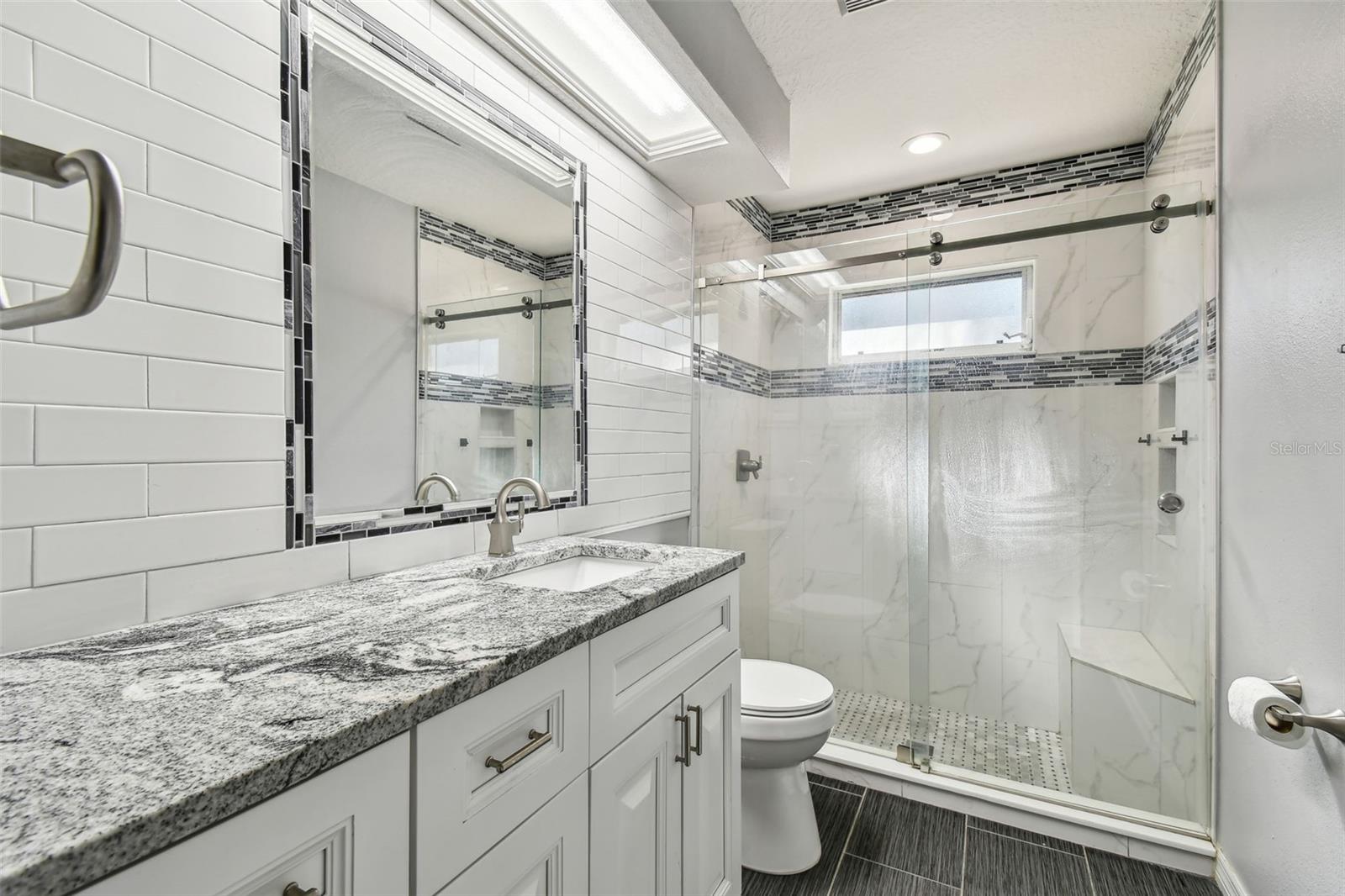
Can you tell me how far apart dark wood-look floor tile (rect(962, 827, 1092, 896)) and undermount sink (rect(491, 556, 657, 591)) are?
1.29 meters

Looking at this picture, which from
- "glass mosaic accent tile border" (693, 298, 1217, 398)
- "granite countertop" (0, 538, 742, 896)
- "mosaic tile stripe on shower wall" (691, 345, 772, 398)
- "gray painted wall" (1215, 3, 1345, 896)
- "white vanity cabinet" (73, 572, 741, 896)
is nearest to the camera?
"granite countertop" (0, 538, 742, 896)

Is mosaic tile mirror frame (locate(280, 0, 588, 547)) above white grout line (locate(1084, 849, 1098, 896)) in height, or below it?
above

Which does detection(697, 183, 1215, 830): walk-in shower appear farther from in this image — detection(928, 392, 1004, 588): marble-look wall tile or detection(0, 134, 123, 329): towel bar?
detection(0, 134, 123, 329): towel bar

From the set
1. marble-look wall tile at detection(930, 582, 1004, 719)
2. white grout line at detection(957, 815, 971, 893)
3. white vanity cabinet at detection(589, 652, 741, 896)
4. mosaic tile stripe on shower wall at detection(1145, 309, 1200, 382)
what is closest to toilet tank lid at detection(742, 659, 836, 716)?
white vanity cabinet at detection(589, 652, 741, 896)

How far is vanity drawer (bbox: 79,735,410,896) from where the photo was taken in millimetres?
452

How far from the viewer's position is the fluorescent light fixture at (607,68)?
146 centimetres

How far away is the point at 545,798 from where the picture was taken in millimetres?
841

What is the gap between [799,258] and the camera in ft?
8.43

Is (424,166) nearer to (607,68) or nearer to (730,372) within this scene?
(607,68)

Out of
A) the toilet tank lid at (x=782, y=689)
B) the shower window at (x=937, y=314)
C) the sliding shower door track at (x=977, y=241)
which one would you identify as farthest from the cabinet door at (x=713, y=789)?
the sliding shower door track at (x=977, y=241)

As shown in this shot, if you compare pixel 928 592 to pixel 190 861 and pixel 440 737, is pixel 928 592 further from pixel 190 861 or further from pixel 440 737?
pixel 190 861

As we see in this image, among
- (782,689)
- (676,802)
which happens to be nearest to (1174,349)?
(782,689)

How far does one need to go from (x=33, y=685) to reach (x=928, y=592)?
7.92 ft

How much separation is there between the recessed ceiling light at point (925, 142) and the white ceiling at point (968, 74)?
4cm
